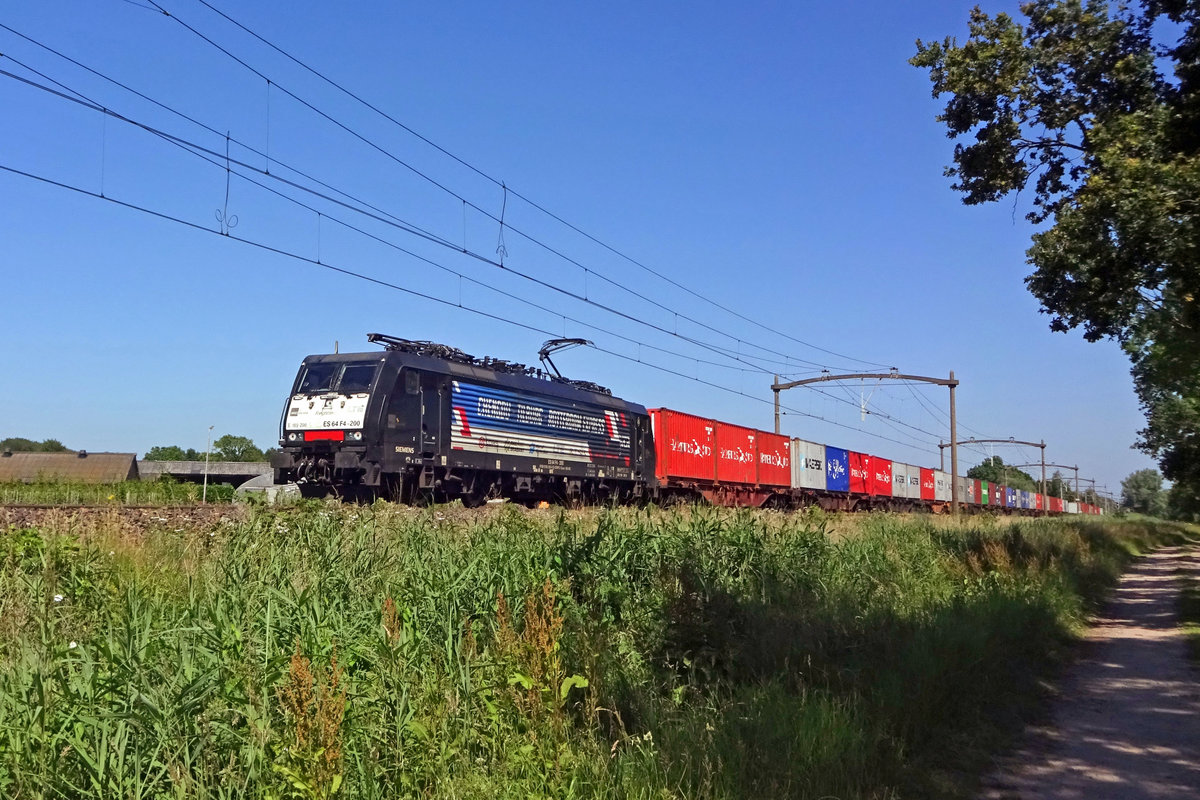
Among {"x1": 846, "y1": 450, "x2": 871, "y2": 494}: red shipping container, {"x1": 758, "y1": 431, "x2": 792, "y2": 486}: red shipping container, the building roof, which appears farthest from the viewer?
the building roof

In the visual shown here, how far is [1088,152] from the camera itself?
48.2ft

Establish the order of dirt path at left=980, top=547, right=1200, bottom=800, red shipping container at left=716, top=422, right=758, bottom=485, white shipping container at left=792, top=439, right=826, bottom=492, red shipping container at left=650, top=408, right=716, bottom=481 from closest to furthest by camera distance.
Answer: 1. dirt path at left=980, top=547, right=1200, bottom=800
2. red shipping container at left=650, top=408, right=716, bottom=481
3. red shipping container at left=716, top=422, right=758, bottom=485
4. white shipping container at left=792, top=439, right=826, bottom=492

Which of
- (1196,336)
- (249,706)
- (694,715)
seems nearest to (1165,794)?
(694,715)

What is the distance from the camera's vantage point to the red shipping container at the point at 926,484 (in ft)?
167

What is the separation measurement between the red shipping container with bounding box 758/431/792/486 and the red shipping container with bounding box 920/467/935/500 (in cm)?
1586

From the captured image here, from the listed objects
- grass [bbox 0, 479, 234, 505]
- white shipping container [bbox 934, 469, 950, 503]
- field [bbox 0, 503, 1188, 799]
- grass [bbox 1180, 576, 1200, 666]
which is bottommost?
grass [bbox 1180, 576, 1200, 666]

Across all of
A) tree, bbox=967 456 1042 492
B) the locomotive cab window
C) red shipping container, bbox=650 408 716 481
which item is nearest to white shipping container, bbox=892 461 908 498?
red shipping container, bbox=650 408 716 481

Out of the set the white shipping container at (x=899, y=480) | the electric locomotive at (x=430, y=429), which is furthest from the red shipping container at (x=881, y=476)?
the electric locomotive at (x=430, y=429)

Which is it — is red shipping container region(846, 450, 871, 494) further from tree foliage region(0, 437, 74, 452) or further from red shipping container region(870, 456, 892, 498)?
tree foliage region(0, 437, 74, 452)

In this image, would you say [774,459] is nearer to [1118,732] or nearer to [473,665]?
[1118,732]

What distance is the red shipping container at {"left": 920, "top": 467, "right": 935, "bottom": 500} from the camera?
167 ft

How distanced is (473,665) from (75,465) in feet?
216

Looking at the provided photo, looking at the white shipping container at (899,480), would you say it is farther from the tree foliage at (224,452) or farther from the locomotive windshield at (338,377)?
the tree foliage at (224,452)

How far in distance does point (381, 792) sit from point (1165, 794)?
4.85 metres
